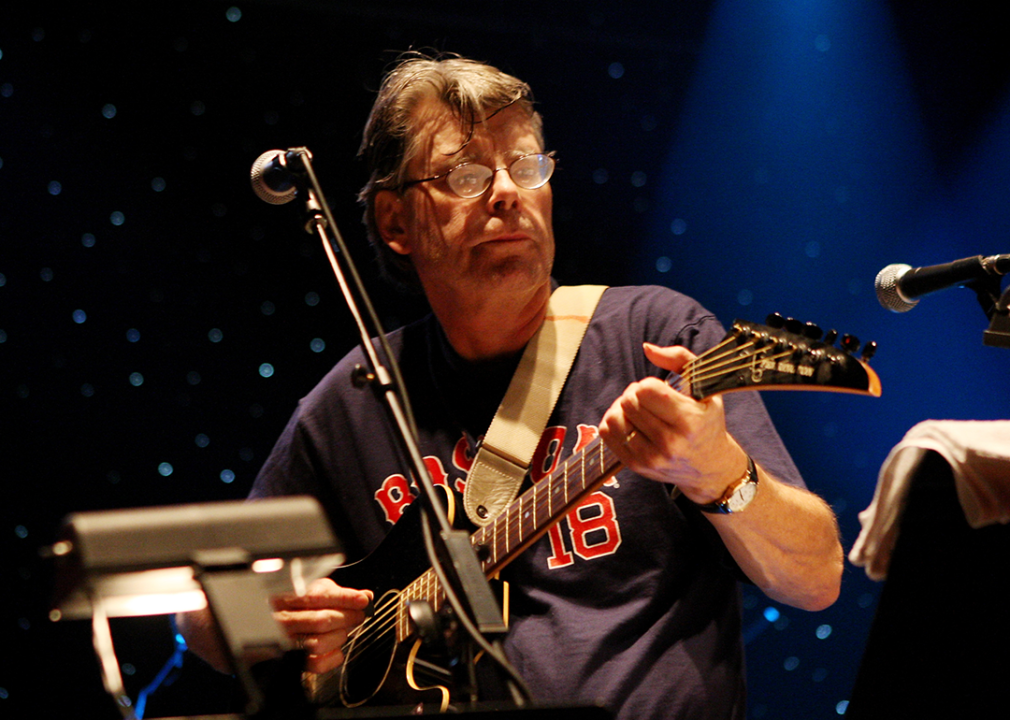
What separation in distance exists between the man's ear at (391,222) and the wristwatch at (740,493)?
1.07m

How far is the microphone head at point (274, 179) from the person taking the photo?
4.63 ft

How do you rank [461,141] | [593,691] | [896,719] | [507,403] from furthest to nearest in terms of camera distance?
[461,141], [507,403], [593,691], [896,719]

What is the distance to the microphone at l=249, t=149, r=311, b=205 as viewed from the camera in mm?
1376

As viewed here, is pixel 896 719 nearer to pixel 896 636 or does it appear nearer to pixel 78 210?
pixel 896 636

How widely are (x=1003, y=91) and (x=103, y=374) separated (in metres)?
2.86

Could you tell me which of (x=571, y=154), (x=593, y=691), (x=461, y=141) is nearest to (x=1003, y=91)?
(x=571, y=154)

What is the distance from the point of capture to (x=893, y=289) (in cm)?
133

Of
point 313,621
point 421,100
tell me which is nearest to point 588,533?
point 313,621

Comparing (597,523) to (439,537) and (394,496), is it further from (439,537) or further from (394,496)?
(439,537)

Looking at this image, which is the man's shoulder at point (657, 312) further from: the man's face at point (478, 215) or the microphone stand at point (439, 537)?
the microphone stand at point (439, 537)

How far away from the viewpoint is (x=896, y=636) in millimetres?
761

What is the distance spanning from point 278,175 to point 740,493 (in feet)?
2.94

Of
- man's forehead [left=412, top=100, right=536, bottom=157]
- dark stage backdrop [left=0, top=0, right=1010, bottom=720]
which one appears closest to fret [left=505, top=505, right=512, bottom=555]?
man's forehead [left=412, top=100, right=536, bottom=157]

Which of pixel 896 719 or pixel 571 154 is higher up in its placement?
pixel 571 154
